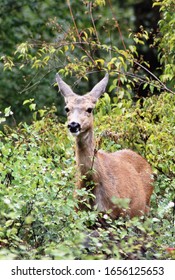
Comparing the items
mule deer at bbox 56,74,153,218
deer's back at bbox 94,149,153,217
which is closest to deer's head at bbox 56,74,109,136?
mule deer at bbox 56,74,153,218

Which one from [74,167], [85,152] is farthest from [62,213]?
[85,152]

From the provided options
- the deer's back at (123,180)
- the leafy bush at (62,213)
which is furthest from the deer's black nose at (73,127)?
the deer's back at (123,180)

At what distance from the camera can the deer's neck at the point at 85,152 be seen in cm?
1220

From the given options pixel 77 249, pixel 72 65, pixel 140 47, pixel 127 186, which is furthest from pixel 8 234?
pixel 140 47

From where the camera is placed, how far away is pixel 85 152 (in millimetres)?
12289

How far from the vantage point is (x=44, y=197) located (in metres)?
10.1

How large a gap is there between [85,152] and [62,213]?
215 cm

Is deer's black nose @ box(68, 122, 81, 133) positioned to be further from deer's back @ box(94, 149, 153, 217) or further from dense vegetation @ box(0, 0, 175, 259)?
deer's back @ box(94, 149, 153, 217)

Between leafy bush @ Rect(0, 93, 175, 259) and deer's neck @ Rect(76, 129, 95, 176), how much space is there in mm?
94

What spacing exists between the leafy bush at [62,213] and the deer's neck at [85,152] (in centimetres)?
9

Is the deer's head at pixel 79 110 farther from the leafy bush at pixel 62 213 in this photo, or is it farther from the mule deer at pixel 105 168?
the leafy bush at pixel 62 213

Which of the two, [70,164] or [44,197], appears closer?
[44,197]
